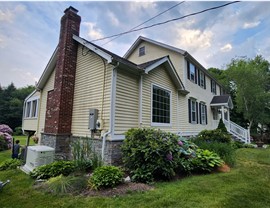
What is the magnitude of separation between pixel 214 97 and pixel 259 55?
60.1 ft

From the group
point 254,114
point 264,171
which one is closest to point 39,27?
point 264,171

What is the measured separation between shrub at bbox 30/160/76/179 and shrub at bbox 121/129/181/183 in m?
1.91

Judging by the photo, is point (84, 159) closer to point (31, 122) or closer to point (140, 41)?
point (31, 122)

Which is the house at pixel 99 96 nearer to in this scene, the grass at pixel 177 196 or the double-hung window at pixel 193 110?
the double-hung window at pixel 193 110

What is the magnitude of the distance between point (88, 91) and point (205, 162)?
5.60m

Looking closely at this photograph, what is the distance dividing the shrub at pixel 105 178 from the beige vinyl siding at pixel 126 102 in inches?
75.1

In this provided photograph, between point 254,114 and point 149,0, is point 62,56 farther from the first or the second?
point 254,114

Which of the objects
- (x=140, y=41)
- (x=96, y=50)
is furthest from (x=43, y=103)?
(x=140, y=41)

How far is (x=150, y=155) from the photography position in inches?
201

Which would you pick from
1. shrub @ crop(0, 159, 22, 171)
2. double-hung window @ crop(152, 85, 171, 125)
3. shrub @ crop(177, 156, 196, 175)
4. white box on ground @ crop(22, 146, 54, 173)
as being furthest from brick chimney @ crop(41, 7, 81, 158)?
shrub @ crop(177, 156, 196, 175)

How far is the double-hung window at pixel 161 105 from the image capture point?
8559mm

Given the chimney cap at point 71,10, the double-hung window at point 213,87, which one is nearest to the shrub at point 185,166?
the chimney cap at point 71,10

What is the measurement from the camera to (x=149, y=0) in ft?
23.6

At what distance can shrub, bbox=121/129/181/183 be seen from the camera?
16.5 feet
